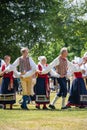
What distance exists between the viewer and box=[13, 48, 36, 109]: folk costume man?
1340 cm

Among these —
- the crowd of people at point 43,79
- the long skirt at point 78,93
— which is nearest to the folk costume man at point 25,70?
the crowd of people at point 43,79

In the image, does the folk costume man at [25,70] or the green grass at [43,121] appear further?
the folk costume man at [25,70]

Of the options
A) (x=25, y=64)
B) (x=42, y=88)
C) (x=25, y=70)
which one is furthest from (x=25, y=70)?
(x=42, y=88)

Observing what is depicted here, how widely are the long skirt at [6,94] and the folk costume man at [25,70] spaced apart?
14.3 inches

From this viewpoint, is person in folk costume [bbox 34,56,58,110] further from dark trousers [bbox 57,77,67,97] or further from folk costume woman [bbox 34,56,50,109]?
dark trousers [bbox 57,77,67,97]

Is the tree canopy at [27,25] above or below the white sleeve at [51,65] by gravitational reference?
above

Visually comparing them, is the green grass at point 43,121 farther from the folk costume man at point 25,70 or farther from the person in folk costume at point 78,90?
the person in folk costume at point 78,90

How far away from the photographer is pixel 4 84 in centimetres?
1382

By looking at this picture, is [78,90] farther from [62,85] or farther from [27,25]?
[27,25]

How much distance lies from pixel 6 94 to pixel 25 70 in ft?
2.88

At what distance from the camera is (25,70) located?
13523mm

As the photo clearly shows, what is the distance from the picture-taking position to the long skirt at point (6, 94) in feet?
45.1

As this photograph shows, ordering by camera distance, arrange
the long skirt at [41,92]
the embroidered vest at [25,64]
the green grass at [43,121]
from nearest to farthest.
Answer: the green grass at [43,121], the embroidered vest at [25,64], the long skirt at [41,92]

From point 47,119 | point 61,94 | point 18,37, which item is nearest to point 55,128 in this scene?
point 47,119
